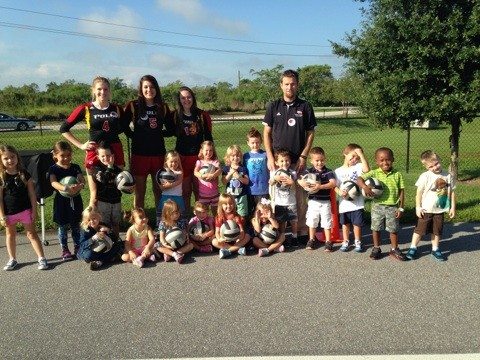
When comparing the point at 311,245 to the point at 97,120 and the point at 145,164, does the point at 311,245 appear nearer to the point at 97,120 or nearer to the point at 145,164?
the point at 145,164

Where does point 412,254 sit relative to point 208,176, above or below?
below

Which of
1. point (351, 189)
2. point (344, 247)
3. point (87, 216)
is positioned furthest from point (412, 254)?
point (87, 216)

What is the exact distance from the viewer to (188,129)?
579 cm

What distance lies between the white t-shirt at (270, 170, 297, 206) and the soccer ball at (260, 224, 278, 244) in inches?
17.4

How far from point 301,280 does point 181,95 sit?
2.83 meters

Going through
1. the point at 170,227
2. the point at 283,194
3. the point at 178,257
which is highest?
the point at 283,194

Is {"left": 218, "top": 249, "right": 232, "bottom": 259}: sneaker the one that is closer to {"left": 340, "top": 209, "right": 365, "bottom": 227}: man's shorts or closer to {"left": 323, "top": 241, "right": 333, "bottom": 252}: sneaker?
{"left": 323, "top": 241, "right": 333, "bottom": 252}: sneaker

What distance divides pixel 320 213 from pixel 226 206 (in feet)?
3.88

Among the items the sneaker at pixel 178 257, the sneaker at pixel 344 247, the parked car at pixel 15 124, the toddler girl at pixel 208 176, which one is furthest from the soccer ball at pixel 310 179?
the parked car at pixel 15 124

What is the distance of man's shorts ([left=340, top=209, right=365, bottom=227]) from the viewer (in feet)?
17.8

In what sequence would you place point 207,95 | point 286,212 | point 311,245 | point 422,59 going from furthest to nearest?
1. point 207,95
2. point 422,59
3. point 286,212
4. point 311,245

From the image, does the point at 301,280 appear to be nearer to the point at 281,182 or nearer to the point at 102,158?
the point at 281,182

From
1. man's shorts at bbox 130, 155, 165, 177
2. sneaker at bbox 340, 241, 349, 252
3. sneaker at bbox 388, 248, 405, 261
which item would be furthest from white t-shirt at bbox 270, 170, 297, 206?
man's shorts at bbox 130, 155, 165, 177

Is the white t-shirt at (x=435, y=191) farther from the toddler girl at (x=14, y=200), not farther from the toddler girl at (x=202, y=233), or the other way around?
the toddler girl at (x=14, y=200)
